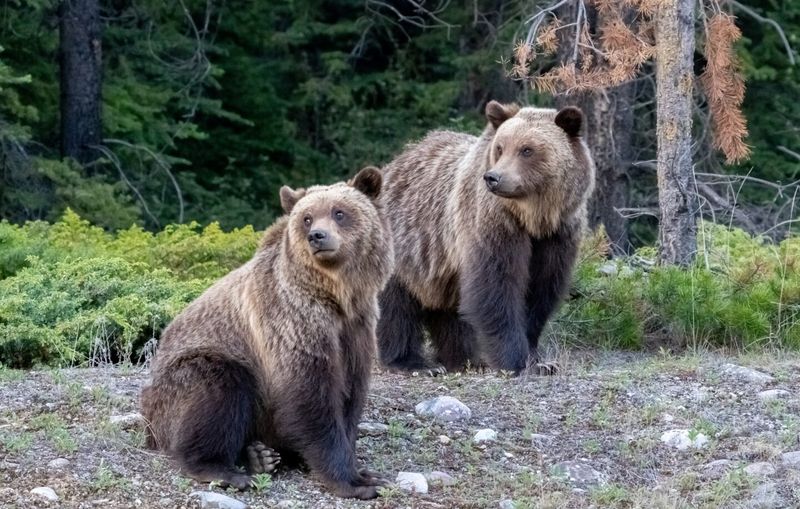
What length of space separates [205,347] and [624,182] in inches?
326

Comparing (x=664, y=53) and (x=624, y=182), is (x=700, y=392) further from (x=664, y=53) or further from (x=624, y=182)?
(x=624, y=182)

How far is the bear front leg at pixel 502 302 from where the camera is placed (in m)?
8.05

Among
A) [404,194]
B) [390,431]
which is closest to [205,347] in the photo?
[390,431]

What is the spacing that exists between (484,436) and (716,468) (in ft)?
3.70

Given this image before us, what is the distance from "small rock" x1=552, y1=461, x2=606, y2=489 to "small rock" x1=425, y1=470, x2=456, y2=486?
47cm

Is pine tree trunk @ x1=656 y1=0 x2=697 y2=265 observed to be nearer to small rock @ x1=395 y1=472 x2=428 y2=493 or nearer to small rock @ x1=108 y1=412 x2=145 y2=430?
small rock @ x1=395 y1=472 x2=428 y2=493

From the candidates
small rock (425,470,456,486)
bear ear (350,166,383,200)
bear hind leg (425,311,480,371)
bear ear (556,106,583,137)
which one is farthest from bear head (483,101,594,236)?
small rock (425,470,456,486)

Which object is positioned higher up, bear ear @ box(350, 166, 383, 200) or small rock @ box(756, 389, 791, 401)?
bear ear @ box(350, 166, 383, 200)

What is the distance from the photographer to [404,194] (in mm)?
9078

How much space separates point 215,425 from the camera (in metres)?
5.70

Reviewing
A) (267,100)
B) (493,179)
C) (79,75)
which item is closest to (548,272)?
(493,179)

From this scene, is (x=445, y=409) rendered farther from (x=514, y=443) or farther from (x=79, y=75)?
(x=79, y=75)

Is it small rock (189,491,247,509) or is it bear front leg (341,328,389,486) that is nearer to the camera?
small rock (189,491,247,509)

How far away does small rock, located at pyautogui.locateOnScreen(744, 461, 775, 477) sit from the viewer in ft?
19.1
